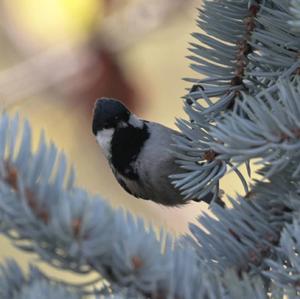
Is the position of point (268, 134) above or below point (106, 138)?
above

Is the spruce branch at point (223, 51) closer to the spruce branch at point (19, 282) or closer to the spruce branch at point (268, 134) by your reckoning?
the spruce branch at point (268, 134)

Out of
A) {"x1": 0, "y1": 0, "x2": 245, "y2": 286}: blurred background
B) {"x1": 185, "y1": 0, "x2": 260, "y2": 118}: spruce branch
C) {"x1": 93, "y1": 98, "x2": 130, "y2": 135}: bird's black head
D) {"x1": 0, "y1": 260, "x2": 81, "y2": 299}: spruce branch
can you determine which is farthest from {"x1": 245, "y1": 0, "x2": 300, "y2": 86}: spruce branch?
{"x1": 0, "y1": 0, "x2": 245, "y2": 286}: blurred background

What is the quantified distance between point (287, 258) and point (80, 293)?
7.2 inches

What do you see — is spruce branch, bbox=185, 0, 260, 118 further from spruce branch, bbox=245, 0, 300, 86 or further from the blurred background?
the blurred background

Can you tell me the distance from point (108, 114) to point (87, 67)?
2.27 feet

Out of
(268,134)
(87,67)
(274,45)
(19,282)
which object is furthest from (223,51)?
(87,67)

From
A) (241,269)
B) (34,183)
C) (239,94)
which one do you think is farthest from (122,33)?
(34,183)

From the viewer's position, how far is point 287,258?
1.69 feet

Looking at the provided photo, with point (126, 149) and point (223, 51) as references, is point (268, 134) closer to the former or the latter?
point (223, 51)

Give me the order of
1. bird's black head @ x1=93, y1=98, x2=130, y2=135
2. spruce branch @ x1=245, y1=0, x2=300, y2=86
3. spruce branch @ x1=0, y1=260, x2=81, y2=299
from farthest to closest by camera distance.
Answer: bird's black head @ x1=93, y1=98, x2=130, y2=135 < spruce branch @ x1=245, y1=0, x2=300, y2=86 < spruce branch @ x1=0, y1=260, x2=81, y2=299

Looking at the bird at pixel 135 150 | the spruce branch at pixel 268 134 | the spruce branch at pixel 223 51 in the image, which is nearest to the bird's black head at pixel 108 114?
the bird at pixel 135 150

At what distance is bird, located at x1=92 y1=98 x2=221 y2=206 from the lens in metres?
1.21

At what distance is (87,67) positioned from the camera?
1.86 metres

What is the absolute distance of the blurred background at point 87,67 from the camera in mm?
1841
